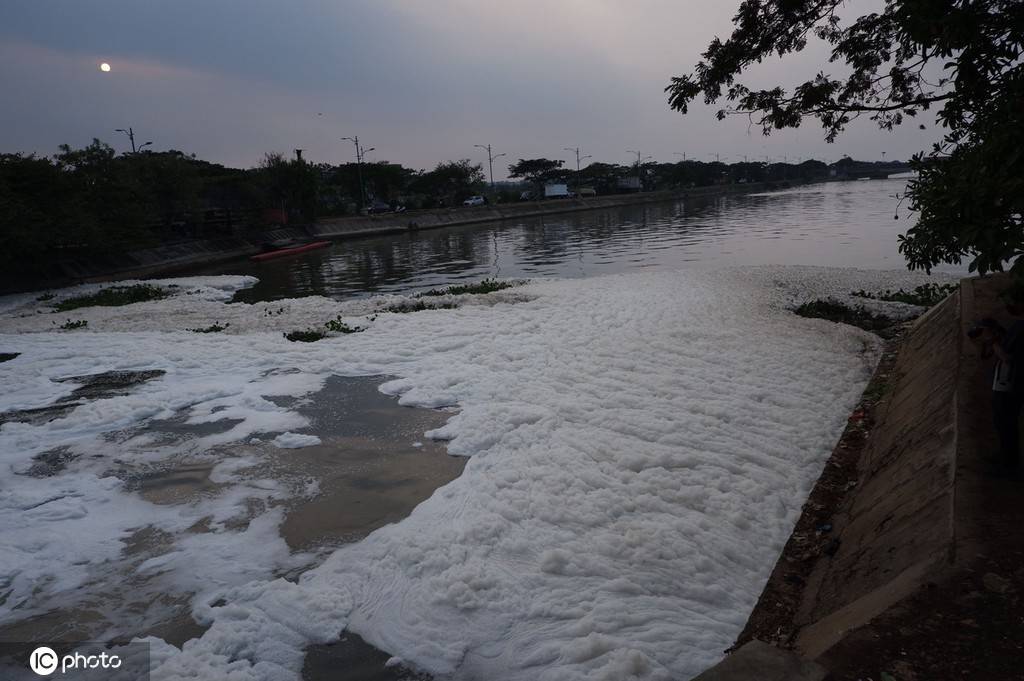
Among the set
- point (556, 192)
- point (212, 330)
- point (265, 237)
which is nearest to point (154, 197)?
point (265, 237)

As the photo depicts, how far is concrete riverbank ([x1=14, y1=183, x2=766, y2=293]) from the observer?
103 ft

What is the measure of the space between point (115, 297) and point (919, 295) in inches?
1029

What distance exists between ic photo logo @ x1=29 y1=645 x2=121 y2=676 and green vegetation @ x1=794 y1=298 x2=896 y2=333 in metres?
13.4

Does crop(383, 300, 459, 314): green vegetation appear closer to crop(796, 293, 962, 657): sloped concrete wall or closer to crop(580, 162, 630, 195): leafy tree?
crop(796, 293, 962, 657): sloped concrete wall

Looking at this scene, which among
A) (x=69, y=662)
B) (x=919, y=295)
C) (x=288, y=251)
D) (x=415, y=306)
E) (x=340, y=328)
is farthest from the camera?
(x=288, y=251)

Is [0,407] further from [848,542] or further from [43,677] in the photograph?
[848,542]

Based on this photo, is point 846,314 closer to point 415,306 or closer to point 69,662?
point 415,306

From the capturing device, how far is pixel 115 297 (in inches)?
882

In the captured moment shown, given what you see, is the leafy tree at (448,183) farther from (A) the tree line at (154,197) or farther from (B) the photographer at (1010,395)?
(B) the photographer at (1010,395)

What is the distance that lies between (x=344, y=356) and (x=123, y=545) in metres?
6.78

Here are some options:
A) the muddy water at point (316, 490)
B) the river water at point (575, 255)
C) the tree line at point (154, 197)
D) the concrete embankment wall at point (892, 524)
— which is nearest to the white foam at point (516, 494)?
the muddy water at point (316, 490)

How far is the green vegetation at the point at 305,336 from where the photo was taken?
13.8 meters

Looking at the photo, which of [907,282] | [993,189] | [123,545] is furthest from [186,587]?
[907,282]

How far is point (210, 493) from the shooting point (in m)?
6.68
